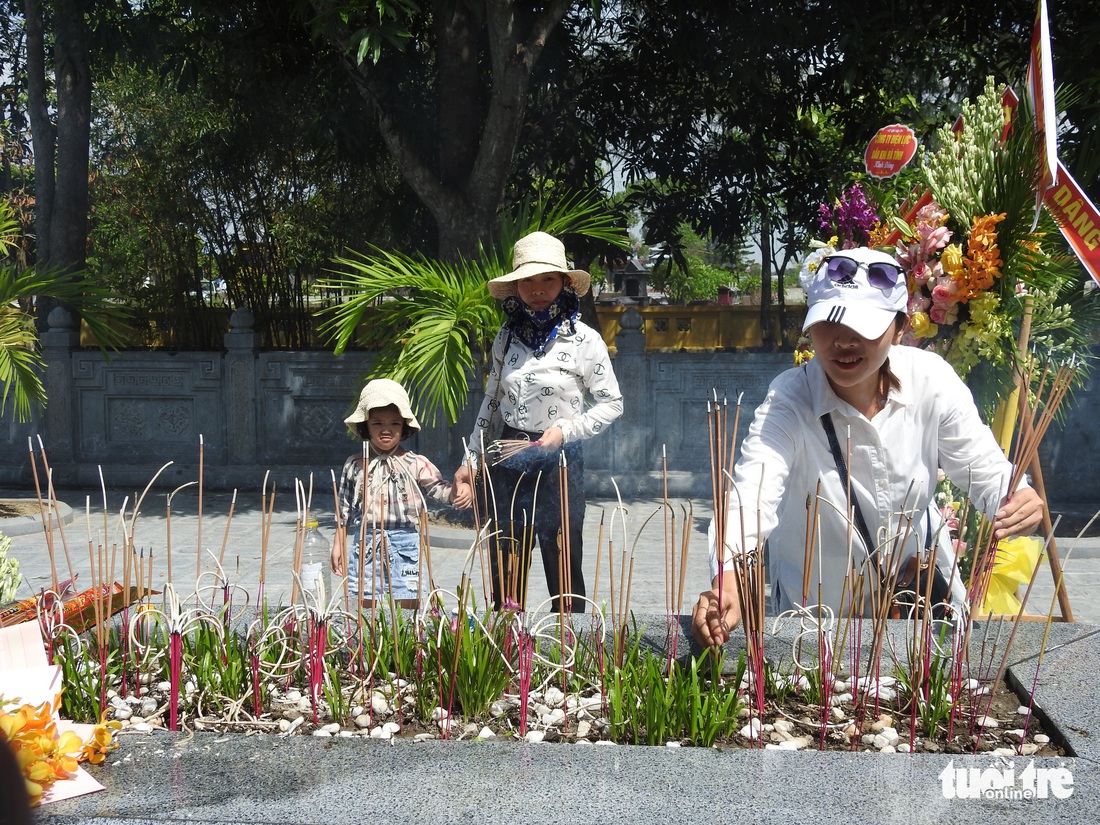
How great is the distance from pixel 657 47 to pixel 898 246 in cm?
672

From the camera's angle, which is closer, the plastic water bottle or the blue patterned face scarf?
the plastic water bottle

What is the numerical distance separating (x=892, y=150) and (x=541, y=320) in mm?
1398

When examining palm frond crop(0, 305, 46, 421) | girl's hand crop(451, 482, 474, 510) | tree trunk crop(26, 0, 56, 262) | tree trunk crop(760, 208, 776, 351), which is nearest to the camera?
girl's hand crop(451, 482, 474, 510)

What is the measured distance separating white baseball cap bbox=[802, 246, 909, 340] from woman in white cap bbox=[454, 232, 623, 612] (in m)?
1.56

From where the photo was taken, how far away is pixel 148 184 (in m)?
11.9

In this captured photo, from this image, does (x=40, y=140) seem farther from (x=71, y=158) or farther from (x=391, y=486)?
(x=391, y=486)

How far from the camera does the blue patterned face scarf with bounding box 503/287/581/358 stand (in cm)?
390

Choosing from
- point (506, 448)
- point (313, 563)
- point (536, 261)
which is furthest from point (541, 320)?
point (313, 563)

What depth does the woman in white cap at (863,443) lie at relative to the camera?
92.2 inches

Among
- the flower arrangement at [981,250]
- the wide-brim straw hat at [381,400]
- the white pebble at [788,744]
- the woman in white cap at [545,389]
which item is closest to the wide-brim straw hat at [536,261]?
the woman in white cap at [545,389]

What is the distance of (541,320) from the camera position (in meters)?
3.91

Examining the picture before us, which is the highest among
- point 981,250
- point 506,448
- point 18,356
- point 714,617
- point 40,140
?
point 40,140

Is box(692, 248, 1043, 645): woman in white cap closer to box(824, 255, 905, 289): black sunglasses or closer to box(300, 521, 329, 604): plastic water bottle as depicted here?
box(824, 255, 905, 289): black sunglasses

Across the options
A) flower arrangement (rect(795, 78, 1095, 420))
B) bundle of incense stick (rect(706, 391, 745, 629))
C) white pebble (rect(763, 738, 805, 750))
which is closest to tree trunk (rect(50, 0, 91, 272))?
flower arrangement (rect(795, 78, 1095, 420))
